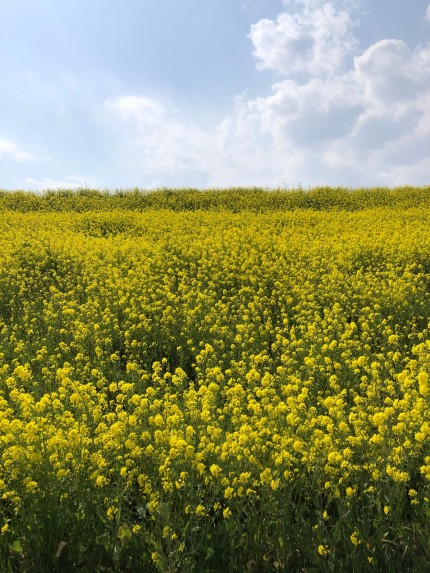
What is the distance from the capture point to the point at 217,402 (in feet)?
18.4

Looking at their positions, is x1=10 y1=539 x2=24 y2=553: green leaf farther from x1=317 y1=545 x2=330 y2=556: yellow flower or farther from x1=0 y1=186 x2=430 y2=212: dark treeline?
x1=0 y1=186 x2=430 y2=212: dark treeline

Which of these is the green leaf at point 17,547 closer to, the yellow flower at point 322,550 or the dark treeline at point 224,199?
the yellow flower at point 322,550

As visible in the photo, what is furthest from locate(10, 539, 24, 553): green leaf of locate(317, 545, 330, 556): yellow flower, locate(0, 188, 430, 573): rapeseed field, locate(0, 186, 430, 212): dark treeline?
locate(0, 186, 430, 212): dark treeline

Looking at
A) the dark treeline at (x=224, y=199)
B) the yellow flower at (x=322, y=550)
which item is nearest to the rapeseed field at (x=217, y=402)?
the yellow flower at (x=322, y=550)

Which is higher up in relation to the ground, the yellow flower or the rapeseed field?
the rapeseed field

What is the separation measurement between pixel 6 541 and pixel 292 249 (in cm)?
985

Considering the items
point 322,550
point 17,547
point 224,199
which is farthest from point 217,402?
point 224,199

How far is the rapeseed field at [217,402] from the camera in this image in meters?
3.31

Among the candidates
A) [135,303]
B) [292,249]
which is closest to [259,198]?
[292,249]

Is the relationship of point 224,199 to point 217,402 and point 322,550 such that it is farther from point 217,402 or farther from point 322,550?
point 322,550

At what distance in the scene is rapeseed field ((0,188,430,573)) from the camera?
331 cm

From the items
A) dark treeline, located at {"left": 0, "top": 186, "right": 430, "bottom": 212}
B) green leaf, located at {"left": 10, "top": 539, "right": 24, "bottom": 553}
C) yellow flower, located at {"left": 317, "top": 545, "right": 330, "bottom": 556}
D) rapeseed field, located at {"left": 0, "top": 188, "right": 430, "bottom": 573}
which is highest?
dark treeline, located at {"left": 0, "top": 186, "right": 430, "bottom": 212}

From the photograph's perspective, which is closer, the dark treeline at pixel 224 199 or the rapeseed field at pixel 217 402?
the rapeseed field at pixel 217 402

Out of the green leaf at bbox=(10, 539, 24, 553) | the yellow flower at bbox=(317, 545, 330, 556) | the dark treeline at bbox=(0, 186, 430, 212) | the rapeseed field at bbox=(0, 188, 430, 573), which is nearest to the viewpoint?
the yellow flower at bbox=(317, 545, 330, 556)
